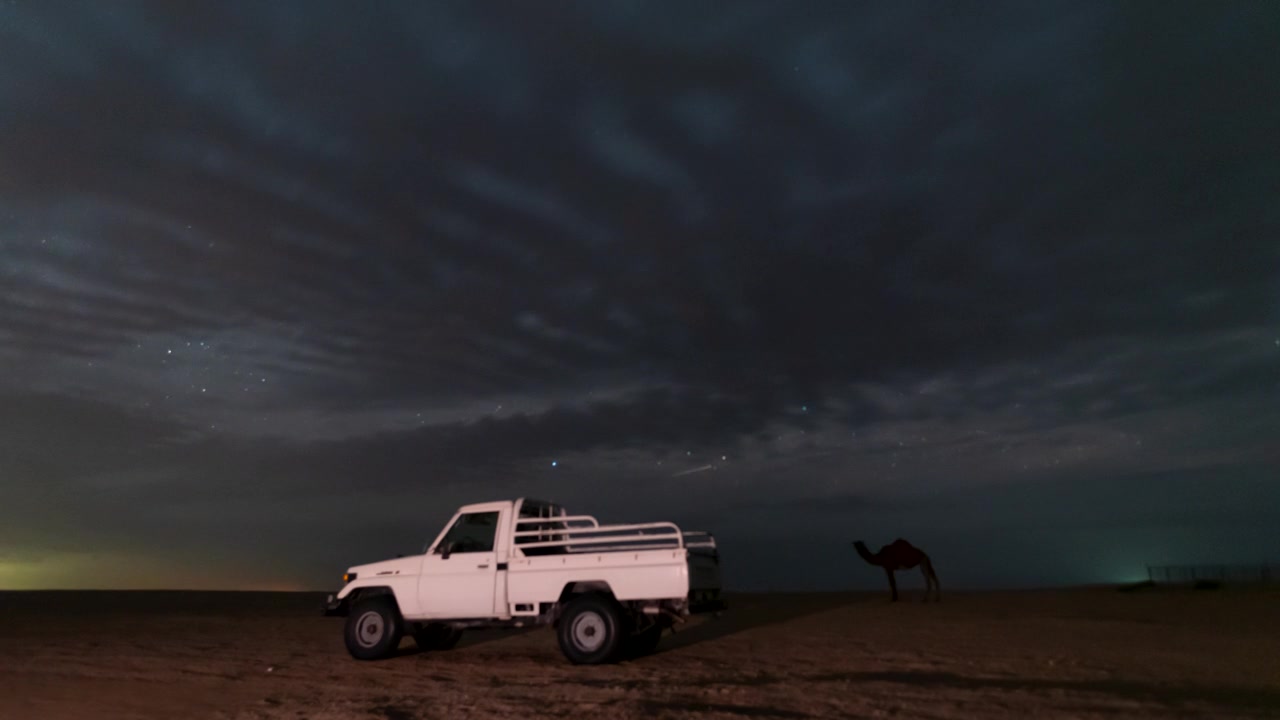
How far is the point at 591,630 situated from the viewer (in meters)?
14.0

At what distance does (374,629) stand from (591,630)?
4.25 meters

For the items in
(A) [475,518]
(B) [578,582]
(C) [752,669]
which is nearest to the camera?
(C) [752,669]

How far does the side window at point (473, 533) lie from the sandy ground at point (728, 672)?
1.91m

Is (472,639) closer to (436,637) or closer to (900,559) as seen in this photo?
(436,637)

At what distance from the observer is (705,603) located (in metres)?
14.4

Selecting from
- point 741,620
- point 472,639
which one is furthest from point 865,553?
point 472,639

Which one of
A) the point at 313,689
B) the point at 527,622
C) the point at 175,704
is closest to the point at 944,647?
the point at 527,622

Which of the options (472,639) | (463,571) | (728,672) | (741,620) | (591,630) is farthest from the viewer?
(741,620)

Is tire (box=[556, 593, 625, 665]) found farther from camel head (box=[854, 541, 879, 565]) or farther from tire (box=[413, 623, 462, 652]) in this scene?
camel head (box=[854, 541, 879, 565])

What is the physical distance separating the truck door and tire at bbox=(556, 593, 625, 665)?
153cm

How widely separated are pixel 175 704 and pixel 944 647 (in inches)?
470

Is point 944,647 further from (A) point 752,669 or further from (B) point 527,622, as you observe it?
(B) point 527,622

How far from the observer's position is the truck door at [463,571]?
49.1ft

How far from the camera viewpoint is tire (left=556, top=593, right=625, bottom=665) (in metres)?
13.8
